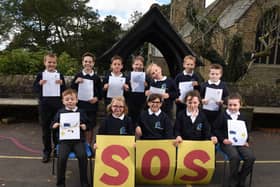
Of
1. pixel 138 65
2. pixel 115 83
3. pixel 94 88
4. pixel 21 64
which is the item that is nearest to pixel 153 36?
pixel 138 65

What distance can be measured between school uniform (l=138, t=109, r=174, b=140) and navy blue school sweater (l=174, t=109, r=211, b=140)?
0.17 metres

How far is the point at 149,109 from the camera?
4.58 metres

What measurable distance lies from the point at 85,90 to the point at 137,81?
3.40 ft

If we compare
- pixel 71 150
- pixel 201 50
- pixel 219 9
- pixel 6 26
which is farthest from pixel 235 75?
pixel 6 26

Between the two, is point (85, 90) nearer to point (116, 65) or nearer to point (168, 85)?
point (116, 65)

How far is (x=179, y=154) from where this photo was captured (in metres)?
4.26

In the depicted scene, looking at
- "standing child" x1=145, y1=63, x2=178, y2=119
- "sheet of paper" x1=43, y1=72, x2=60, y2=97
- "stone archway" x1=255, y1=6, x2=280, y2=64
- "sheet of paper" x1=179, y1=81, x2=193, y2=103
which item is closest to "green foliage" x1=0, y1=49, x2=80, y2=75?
"sheet of paper" x1=43, y1=72, x2=60, y2=97

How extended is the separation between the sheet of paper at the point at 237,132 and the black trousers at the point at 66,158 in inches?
91.0

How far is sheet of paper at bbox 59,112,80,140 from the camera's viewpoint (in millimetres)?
4230

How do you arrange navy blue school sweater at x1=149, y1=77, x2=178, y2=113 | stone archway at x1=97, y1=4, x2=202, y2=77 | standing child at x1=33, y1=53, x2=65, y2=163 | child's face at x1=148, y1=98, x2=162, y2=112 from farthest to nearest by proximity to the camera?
stone archway at x1=97, y1=4, x2=202, y2=77
navy blue school sweater at x1=149, y1=77, x2=178, y2=113
standing child at x1=33, y1=53, x2=65, y2=163
child's face at x1=148, y1=98, x2=162, y2=112

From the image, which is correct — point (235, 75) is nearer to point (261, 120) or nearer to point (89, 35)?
point (261, 120)

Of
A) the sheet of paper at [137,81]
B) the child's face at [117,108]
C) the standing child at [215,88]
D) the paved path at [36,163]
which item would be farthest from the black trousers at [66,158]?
the standing child at [215,88]

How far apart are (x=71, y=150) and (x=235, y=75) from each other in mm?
9090

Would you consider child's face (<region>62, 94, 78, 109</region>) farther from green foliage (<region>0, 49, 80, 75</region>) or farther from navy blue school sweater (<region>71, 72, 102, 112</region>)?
green foliage (<region>0, 49, 80, 75</region>)
